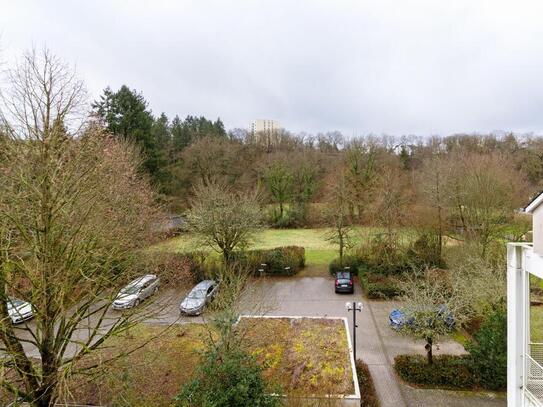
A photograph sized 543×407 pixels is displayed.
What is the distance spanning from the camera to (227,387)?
8.82m

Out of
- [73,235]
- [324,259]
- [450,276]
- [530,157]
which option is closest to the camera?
[73,235]

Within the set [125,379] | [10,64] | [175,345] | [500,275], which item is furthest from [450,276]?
[10,64]

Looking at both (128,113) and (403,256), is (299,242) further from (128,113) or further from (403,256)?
(128,113)

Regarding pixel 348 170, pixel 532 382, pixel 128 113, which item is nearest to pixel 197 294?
pixel 532 382

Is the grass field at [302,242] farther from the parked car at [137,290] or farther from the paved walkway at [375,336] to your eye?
the paved walkway at [375,336]

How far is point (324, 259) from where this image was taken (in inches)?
1107

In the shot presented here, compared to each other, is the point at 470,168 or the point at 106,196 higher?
the point at 470,168

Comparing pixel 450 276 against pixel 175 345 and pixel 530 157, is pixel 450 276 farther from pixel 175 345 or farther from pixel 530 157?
pixel 530 157

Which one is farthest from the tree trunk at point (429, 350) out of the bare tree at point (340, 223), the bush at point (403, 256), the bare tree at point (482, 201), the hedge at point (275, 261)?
the hedge at point (275, 261)

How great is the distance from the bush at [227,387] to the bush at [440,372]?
580 cm

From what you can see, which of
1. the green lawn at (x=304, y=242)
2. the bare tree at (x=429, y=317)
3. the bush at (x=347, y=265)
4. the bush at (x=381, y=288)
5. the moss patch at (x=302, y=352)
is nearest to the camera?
the moss patch at (x=302, y=352)

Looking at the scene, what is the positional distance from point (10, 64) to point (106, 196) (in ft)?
13.2

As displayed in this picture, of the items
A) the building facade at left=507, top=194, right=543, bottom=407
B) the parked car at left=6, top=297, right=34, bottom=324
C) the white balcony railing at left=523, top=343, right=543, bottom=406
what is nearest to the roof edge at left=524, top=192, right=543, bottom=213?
the building facade at left=507, top=194, right=543, bottom=407

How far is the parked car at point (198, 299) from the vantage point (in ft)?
57.0
